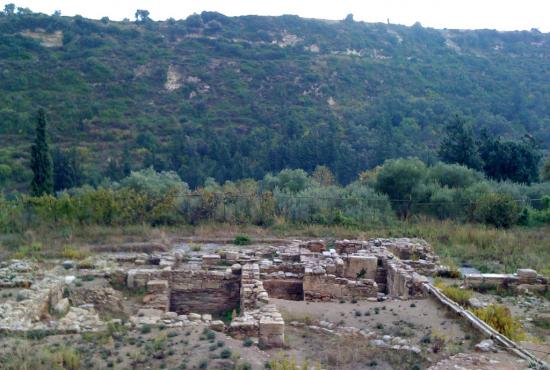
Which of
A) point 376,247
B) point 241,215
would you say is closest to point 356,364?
point 376,247

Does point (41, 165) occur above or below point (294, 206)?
above

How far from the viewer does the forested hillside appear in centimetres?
4456

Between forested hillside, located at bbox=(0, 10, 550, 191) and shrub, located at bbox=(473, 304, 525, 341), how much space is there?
3064 centimetres

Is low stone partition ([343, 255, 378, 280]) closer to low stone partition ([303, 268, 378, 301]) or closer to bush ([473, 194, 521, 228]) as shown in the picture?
low stone partition ([303, 268, 378, 301])

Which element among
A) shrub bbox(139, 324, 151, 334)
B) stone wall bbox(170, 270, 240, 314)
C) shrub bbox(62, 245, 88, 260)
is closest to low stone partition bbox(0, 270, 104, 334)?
shrub bbox(139, 324, 151, 334)

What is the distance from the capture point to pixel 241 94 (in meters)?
57.1

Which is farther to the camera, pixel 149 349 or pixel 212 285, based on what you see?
pixel 212 285

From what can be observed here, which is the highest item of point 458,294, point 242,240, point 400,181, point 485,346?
point 485,346

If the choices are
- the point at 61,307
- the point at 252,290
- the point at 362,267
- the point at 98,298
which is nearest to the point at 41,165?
the point at 98,298

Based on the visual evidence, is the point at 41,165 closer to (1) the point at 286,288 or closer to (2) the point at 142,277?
(2) the point at 142,277

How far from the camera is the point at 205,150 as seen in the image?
4550cm

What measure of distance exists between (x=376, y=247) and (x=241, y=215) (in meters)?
7.09

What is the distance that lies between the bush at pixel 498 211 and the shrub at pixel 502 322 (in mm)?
13542

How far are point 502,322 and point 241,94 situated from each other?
159 ft
